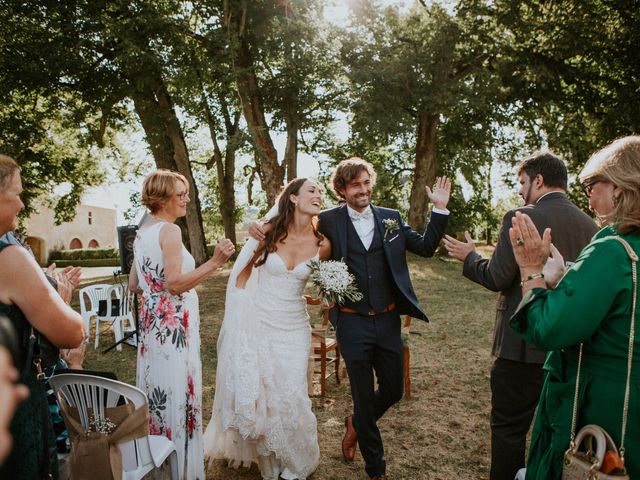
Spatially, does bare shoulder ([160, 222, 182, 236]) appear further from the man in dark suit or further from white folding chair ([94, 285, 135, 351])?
white folding chair ([94, 285, 135, 351])

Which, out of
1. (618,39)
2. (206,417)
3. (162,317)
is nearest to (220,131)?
(618,39)

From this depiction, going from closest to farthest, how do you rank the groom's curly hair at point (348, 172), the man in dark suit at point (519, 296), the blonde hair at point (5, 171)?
the blonde hair at point (5, 171), the man in dark suit at point (519, 296), the groom's curly hair at point (348, 172)

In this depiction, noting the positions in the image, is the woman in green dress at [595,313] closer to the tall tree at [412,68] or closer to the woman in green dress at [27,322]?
the woman in green dress at [27,322]

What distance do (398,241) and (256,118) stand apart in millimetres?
11907

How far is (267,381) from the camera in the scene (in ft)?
13.6

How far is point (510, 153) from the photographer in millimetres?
20953

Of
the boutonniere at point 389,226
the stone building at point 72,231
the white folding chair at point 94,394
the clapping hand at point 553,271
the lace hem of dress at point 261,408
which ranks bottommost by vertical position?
the lace hem of dress at point 261,408

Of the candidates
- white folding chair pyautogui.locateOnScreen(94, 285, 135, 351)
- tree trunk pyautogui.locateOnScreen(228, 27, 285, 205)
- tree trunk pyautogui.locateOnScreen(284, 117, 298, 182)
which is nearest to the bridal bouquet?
white folding chair pyautogui.locateOnScreen(94, 285, 135, 351)

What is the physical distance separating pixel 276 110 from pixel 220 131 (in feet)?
15.6

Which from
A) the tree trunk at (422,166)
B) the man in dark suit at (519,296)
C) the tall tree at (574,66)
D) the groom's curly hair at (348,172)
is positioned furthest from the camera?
the tree trunk at (422,166)

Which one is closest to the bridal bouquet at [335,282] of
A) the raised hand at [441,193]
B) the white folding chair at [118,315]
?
the raised hand at [441,193]

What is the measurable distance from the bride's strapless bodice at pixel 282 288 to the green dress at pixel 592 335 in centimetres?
247

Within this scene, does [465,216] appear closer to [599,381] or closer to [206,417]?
[206,417]

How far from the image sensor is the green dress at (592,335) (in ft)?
6.15
